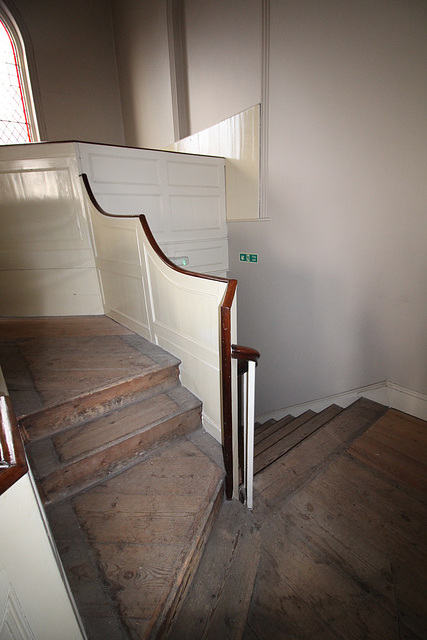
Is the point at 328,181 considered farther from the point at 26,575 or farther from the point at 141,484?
the point at 26,575

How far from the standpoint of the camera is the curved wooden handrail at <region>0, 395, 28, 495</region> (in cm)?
57

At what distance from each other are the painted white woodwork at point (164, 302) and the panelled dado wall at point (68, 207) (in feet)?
0.78

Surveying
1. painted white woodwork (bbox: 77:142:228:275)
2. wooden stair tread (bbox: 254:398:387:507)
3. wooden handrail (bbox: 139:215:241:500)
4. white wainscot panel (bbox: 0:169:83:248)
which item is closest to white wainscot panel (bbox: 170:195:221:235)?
painted white woodwork (bbox: 77:142:228:275)

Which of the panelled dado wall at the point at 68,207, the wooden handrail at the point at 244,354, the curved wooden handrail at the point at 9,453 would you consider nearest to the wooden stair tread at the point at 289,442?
the wooden handrail at the point at 244,354

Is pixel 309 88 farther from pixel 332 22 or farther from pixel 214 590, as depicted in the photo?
pixel 214 590

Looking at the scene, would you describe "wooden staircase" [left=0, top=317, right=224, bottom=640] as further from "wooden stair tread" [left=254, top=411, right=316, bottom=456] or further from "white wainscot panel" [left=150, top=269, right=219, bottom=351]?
"wooden stair tread" [left=254, top=411, right=316, bottom=456]

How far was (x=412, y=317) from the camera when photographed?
7.47 ft

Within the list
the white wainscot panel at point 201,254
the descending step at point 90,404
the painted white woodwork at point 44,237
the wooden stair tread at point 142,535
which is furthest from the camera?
the white wainscot panel at point 201,254

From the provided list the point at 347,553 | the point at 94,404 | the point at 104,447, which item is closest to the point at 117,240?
the point at 94,404

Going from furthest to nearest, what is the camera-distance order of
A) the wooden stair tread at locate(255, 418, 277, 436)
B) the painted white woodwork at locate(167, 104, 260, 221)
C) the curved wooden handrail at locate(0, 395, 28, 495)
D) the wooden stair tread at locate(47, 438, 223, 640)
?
the wooden stair tread at locate(255, 418, 277, 436) < the painted white woodwork at locate(167, 104, 260, 221) < the wooden stair tread at locate(47, 438, 223, 640) < the curved wooden handrail at locate(0, 395, 28, 495)

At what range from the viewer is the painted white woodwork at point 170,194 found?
285 centimetres

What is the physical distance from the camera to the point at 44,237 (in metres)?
2.82

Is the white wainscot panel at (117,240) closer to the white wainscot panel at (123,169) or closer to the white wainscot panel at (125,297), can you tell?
the white wainscot panel at (125,297)

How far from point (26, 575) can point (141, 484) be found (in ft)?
3.14
